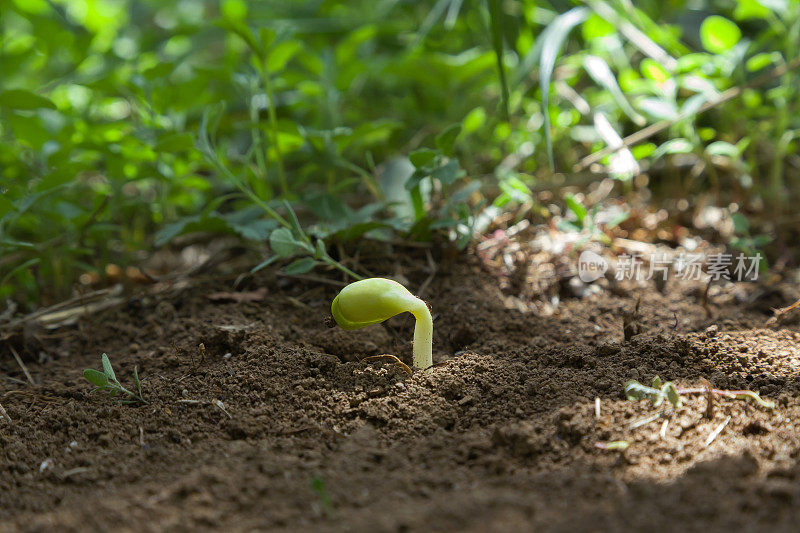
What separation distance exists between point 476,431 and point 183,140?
96 cm

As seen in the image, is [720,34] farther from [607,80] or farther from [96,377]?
[96,377]

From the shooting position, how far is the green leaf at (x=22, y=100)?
1619mm

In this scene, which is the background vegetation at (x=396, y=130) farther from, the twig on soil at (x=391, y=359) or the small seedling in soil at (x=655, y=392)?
the small seedling in soil at (x=655, y=392)

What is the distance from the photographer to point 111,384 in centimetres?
115

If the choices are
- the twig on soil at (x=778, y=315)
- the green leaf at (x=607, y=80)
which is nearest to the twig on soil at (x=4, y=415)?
the twig on soil at (x=778, y=315)

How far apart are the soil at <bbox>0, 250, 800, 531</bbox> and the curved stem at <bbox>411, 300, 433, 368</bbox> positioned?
5 centimetres

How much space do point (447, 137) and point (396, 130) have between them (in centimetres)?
65

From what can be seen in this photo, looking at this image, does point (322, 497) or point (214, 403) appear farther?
point (214, 403)

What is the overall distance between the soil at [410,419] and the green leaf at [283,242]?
6.8 inches

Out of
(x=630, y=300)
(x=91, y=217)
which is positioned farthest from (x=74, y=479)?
(x=630, y=300)

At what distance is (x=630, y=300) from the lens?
154 cm

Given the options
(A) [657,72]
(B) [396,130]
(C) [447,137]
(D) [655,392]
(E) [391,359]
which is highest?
(A) [657,72]

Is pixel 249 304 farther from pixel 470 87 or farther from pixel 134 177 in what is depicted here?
pixel 470 87

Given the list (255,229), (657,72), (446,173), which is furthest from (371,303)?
(657,72)
